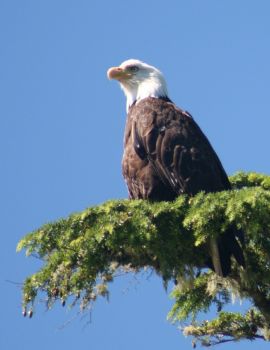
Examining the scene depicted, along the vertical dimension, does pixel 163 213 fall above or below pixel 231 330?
above

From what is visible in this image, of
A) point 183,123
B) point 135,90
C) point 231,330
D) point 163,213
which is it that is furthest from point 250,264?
point 135,90

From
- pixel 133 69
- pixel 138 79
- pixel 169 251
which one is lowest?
pixel 169 251

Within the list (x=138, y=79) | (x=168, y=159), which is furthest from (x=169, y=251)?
(x=138, y=79)

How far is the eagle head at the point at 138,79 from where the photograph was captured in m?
9.70

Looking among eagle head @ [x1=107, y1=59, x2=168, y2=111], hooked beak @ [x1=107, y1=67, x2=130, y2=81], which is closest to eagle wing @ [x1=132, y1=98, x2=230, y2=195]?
eagle head @ [x1=107, y1=59, x2=168, y2=111]

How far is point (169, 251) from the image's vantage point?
6.41 m

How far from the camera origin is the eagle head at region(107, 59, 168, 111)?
31.8 ft

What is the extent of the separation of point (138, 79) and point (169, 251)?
3.94m

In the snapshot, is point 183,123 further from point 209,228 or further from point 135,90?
point 209,228

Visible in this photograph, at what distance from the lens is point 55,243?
21.7 feet

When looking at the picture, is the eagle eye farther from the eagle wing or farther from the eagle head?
the eagle wing

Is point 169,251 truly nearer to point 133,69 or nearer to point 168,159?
point 168,159

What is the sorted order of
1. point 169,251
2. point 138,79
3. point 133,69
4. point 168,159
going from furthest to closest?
point 133,69 → point 138,79 → point 168,159 → point 169,251

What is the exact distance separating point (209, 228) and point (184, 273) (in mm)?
625
